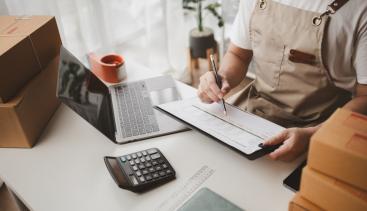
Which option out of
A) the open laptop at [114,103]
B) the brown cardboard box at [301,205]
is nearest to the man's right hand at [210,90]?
the open laptop at [114,103]

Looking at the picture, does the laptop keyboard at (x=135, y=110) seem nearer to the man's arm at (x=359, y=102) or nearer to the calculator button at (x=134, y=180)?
the calculator button at (x=134, y=180)

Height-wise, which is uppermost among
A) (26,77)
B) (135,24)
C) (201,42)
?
(26,77)

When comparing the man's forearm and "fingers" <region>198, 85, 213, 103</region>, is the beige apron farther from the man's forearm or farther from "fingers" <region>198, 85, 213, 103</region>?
"fingers" <region>198, 85, 213, 103</region>

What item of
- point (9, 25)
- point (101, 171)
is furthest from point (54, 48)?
point (101, 171)

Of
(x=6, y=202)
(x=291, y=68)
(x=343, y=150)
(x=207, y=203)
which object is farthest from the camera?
(x=6, y=202)

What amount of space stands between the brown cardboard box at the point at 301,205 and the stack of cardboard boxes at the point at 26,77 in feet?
2.45

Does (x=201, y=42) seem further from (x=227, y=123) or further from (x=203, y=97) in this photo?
(x=227, y=123)

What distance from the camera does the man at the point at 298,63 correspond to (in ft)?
3.26

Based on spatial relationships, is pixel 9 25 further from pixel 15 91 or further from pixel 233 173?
pixel 233 173

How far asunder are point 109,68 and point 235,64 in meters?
0.47

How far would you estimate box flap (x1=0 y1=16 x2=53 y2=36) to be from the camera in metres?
1.06

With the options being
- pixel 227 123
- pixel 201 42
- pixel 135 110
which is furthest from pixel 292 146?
pixel 201 42

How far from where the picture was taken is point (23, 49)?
3.38ft

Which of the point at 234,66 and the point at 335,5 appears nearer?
the point at 335,5
